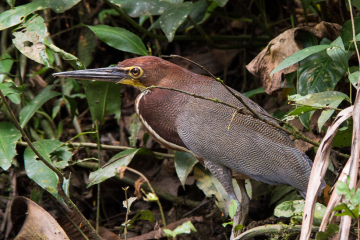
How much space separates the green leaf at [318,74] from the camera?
7.20ft

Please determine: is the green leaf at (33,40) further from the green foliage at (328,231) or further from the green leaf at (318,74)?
the green foliage at (328,231)

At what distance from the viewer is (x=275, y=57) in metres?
2.41

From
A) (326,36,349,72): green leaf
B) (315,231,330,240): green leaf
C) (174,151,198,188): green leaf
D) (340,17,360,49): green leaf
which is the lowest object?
(174,151,198,188): green leaf

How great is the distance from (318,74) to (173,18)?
Result: 1064mm

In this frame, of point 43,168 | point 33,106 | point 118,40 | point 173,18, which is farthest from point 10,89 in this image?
point 173,18

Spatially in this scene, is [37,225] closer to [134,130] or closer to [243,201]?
[134,130]

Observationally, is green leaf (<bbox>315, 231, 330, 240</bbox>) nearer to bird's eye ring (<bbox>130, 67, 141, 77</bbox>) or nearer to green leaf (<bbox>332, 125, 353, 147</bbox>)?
green leaf (<bbox>332, 125, 353, 147</bbox>)

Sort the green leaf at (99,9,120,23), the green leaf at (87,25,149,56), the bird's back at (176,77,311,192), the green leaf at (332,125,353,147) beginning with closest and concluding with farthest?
the bird's back at (176,77,311,192), the green leaf at (332,125,353,147), the green leaf at (87,25,149,56), the green leaf at (99,9,120,23)

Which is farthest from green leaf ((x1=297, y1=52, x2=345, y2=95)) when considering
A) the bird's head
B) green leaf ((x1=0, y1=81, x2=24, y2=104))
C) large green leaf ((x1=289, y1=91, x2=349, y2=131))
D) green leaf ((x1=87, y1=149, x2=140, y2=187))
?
green leaf ((x1=0, y1=81, x2=24, y2=104))

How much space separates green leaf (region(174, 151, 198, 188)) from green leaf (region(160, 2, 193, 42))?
2.72ft

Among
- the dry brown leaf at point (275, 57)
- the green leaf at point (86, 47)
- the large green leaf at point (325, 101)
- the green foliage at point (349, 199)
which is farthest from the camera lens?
the green leaf at point (86, 47)

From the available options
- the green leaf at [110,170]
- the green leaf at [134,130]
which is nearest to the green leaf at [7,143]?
the green leaf at [110,170]

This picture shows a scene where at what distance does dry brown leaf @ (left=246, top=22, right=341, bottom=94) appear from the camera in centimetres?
236

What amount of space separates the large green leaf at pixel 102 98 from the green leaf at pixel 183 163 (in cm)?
59
